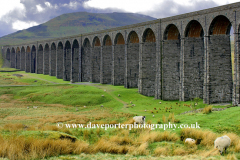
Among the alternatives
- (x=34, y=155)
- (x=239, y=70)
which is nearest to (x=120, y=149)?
(x=34, y=155)

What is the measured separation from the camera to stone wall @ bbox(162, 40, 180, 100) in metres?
35.6

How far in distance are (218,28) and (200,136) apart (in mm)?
20041

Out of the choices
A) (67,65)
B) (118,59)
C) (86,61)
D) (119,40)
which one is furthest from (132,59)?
(67,65)

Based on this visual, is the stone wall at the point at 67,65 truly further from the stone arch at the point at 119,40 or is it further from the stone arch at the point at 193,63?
the stone arch at the point at 193,63

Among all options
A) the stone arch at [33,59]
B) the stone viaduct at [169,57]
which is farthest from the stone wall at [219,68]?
the stone arch at [33,59]

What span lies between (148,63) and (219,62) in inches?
543

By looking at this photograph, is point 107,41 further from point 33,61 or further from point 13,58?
point 13,58

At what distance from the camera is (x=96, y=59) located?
2190 inches

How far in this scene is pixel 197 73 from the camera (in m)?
32.3

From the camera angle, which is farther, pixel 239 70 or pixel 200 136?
pixel 239 70

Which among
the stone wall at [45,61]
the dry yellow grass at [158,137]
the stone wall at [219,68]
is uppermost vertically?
the stone wall at [45,61]

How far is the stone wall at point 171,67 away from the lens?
3562 centimetres

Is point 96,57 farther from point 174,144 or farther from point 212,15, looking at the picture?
point 174,144

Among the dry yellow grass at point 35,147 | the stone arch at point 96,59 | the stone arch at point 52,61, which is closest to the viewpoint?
the dry yellow grass at point 35,147
